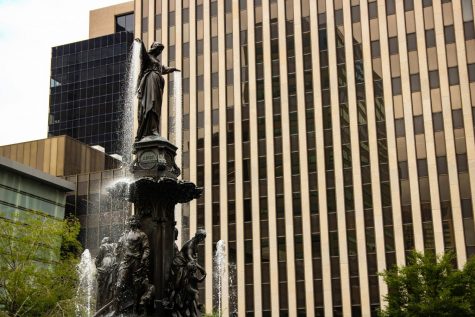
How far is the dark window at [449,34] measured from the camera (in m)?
56.0

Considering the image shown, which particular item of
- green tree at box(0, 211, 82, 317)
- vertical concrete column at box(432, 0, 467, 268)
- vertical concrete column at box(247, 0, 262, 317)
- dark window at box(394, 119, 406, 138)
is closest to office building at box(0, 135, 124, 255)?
vertical concrete column at box(247, 0, 262, 317)

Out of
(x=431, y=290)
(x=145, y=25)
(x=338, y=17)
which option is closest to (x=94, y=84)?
(x=145, y=25)

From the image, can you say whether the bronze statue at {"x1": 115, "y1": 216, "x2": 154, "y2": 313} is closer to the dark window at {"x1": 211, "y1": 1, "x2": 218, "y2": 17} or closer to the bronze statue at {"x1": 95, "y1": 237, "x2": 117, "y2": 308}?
the bronze statue at {"x1": 95, "y1": 237, "x2": 117, "y2": 308}

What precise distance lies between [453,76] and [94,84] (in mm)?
50661

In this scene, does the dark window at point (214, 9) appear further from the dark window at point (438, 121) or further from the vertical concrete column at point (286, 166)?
the dark window at point (438, 121)

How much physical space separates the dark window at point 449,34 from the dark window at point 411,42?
7.80ft

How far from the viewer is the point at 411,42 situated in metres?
57.2

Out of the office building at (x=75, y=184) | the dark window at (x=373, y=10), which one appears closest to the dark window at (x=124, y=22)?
the office building at (x=75, y=184)

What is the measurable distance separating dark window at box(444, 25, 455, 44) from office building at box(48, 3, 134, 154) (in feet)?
144

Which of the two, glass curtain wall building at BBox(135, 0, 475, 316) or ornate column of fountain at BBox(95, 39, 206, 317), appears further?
glass curtain wall building at BBox(135, 0, 475, 316)

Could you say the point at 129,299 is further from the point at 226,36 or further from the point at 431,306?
the point at 226,36

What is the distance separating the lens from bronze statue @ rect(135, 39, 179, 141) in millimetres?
18156

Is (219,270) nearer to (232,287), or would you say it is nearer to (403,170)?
(232,287)

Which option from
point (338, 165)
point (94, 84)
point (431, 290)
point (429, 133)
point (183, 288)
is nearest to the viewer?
point (183, 288)
